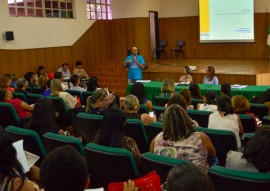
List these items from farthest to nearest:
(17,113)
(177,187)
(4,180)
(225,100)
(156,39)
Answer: (156,39)
(17,113)
(225,100)
(4,180)
(177,187)

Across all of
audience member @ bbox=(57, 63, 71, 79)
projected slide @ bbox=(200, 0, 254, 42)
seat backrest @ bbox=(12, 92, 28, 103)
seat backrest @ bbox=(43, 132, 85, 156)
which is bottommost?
seat backrest @ bbox=(43, 132, 85, 156)

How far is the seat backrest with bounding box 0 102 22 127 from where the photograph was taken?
16.4 feet

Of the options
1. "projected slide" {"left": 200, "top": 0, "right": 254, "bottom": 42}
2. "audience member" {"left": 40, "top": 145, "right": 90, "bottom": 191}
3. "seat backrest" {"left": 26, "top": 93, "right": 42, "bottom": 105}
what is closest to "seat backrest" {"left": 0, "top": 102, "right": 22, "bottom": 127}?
"seat backrest" {"left": 26, "top": 93, "right": 42, "bottom": 105}

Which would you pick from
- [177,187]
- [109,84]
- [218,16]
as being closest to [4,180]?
[177,187]

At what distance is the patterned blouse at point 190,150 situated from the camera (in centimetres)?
276

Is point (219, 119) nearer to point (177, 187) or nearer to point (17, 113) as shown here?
point (177, 187)

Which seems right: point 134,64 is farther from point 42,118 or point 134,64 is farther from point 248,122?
point 42,118

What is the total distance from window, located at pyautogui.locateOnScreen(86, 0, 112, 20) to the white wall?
368 millimetres

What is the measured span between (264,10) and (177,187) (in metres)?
12.8

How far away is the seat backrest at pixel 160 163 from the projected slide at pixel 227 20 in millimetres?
11396

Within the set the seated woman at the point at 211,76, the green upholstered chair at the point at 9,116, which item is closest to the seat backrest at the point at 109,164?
the green upholstered chair at the point at 9,116

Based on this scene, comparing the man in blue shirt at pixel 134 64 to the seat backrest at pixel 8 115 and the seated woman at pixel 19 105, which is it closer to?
the seated woman at pixel 19 105

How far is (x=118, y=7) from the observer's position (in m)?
14.2

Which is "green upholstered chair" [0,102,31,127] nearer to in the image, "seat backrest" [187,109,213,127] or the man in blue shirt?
"seat backrest" [187,109,213,127]
